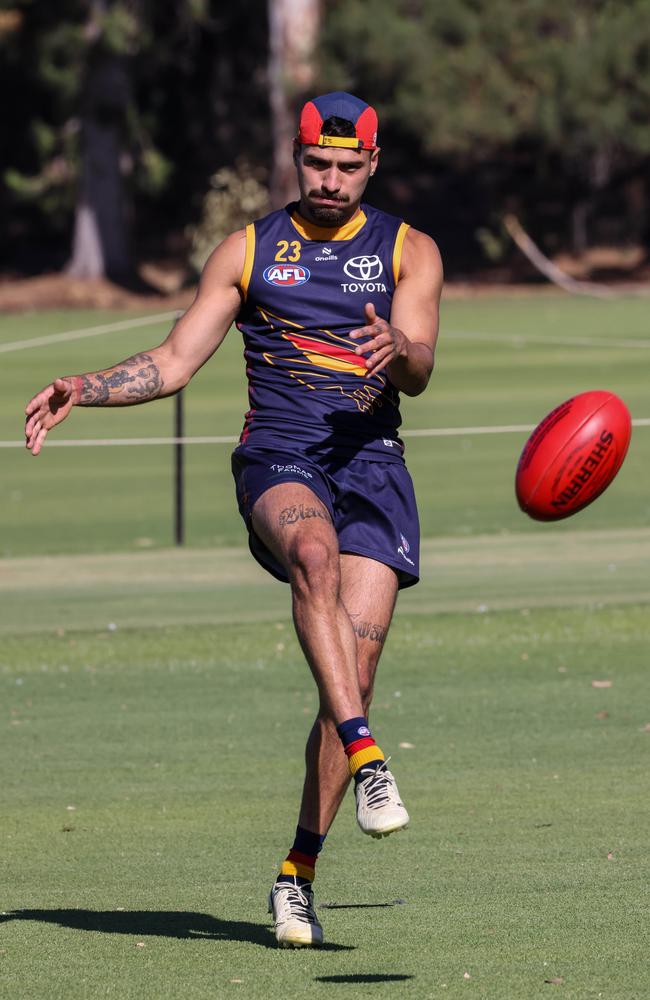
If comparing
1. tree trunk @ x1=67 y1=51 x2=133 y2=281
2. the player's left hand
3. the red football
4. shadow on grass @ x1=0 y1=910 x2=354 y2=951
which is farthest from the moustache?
tree trunk @ x1=67 y1=51 x2=133 y2=281

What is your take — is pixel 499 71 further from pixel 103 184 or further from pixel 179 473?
pixel 179 473

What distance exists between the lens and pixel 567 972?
516 centimetres

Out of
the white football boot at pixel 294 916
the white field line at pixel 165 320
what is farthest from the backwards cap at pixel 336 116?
the white field line at pixel 165 320

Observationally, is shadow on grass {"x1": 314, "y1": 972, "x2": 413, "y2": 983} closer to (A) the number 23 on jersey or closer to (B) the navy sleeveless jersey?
(B) the navy sleeveless jersey

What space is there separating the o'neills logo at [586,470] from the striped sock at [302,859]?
2.12 metres

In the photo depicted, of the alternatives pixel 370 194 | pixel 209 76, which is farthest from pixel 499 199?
pixel 209 76

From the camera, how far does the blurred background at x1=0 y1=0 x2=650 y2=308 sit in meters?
48.9

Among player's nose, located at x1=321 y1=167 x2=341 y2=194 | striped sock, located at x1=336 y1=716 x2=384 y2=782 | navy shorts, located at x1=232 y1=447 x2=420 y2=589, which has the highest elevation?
player's nose, located at x1=321 y1=167 x2=341 y2=194

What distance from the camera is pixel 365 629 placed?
6016 millimetres

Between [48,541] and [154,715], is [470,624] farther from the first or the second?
[48,541]

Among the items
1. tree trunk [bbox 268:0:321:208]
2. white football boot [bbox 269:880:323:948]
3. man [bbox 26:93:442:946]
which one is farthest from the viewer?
tree trunk [bbox 268:0:321:208]

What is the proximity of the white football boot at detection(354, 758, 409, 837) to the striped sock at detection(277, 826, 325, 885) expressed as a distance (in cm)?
52

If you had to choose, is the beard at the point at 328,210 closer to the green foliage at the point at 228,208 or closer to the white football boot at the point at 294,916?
the white football boot at the point at 294,916

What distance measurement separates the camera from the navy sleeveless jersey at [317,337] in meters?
6.20
